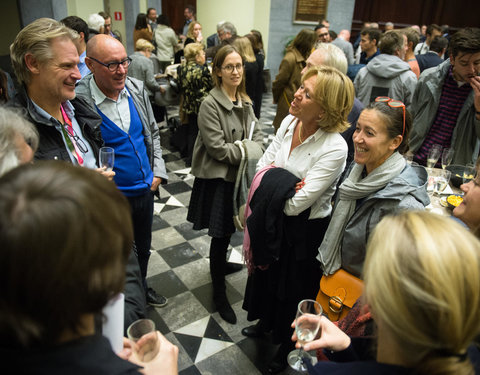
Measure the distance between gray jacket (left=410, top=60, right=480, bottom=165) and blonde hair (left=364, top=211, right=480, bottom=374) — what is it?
263cm

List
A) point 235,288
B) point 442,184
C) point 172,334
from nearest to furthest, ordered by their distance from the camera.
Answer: point 442,184, point 172,334, point 235,288

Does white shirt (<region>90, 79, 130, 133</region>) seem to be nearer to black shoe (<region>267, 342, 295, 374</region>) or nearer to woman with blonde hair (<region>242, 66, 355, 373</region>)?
woman with blonde hair (<region>242, 66, 355, 373</region>)

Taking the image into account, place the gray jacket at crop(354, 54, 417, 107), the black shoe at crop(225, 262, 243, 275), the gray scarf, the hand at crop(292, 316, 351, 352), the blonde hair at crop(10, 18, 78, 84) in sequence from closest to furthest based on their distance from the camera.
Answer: the hand at crop(292, 316, 351, 352), the blonde hair at crop(10, 18, 78, 84), the gray scarf, the black shoe at crop(225, 262, 243, 275), the gray jacket at crop(354, 54, 417, 107)

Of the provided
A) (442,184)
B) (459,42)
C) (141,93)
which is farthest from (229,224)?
(459,42)

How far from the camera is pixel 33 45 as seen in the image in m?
1.73

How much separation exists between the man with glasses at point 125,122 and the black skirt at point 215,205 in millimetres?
337

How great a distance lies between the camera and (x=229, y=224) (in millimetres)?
2730

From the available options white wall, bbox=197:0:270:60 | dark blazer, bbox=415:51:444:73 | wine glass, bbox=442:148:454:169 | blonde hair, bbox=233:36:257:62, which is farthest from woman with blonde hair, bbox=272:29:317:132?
white wall, bbox=197:0:270:60

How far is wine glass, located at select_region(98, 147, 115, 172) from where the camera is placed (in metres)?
1.99

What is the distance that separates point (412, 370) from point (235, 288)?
7.79 feet

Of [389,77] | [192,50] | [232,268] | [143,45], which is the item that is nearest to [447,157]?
[389,77]

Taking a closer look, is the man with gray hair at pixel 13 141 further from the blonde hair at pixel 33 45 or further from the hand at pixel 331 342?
the hand at pixel 331 342

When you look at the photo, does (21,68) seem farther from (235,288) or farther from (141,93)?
Result: (235,288)

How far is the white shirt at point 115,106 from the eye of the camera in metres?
2.29
